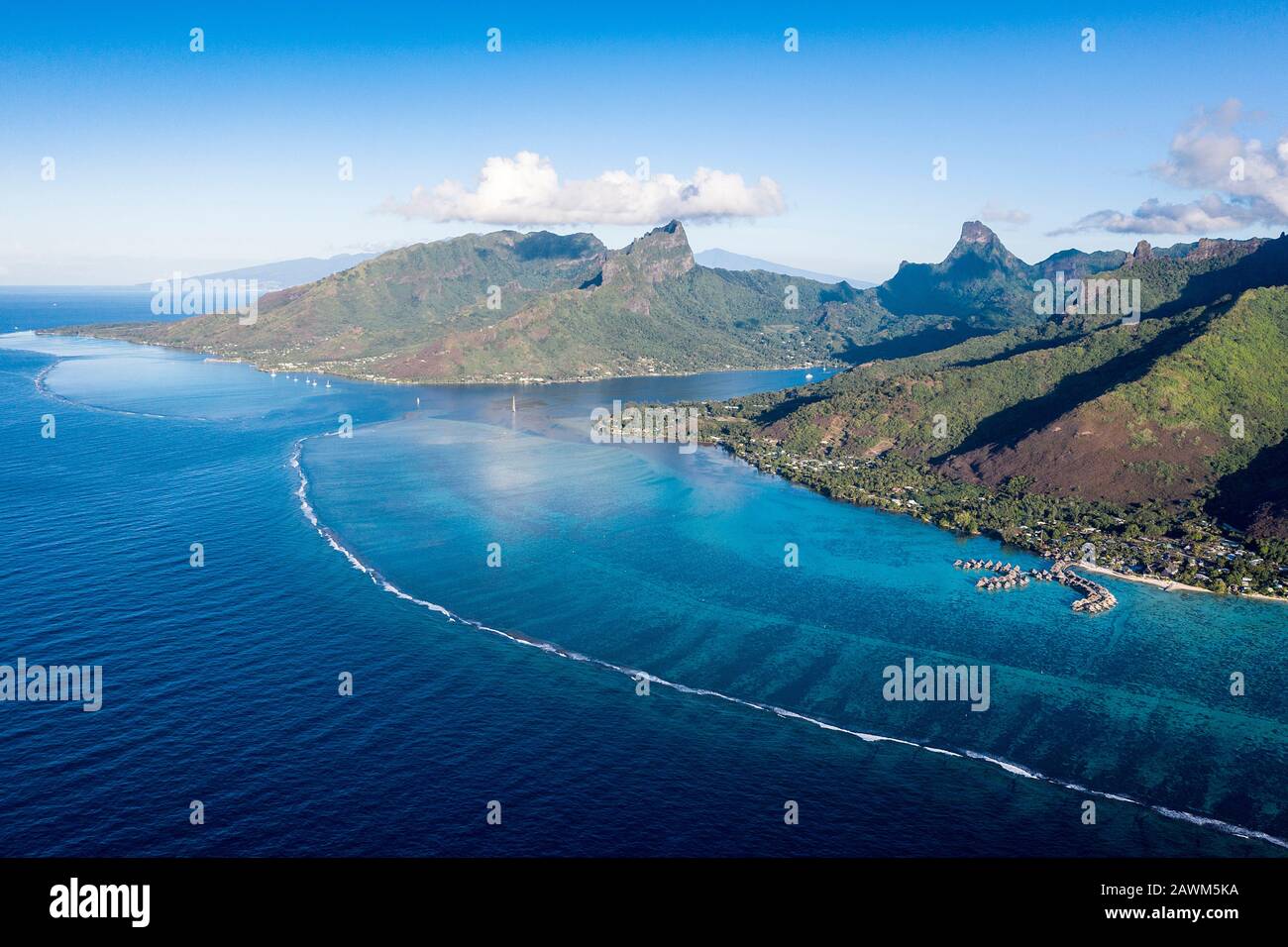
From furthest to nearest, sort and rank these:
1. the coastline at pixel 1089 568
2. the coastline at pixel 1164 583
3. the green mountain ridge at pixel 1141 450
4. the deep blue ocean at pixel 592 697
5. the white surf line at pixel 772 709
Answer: the green mountain ridge at pixel 1141 450, the coastline at pixel 1089 568, the coastline at pixel 1164 583, the white surf line at pixel 772 709, the deep blue ocean at pixel 592 697

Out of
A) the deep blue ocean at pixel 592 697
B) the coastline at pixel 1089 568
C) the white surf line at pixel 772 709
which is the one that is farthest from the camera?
the coastline at pixel 1089 568

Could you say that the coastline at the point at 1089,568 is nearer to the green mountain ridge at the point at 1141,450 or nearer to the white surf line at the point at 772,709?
the green mountain ridge at the point at 1141,450

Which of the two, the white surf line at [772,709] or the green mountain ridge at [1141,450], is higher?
the green mountain ridge at [1141,450]

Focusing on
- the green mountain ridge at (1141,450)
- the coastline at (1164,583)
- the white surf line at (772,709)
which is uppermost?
the green mountain ridge at (1141,450)

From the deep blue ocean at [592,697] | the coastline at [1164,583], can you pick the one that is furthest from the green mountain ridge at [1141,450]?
the deep blue ocean at [592,697]

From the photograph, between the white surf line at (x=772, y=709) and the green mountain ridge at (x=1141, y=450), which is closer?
the white surf line at (x=772, y=709)

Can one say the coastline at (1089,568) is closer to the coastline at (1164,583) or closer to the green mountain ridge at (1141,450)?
the coastline at (1164,583)

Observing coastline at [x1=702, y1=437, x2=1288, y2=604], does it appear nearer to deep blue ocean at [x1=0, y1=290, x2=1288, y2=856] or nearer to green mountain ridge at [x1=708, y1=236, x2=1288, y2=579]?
green mountain ridge at [x1=708, y1=236, x2=1288, y2=579]

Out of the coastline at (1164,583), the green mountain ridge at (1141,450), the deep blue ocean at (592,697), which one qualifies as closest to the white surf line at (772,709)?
the deep blue ocean at (592,697)
